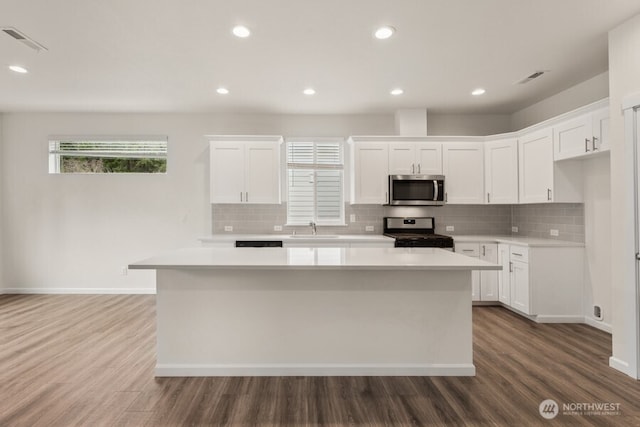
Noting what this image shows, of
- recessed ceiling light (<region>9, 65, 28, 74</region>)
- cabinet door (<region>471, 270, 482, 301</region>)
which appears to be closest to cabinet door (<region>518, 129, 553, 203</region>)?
cabinet door (<region>471, 270, 482, 301</region>)

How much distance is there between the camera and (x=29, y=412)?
2.06 metres

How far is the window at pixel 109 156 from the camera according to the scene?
5.09 metres

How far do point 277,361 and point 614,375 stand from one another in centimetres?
264

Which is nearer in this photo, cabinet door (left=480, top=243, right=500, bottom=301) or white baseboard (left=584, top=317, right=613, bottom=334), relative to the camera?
white baseboard (left=584, top=317, right=613, bottom=334)

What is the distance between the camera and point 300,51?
3.04m

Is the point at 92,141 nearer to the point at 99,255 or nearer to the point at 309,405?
the point at 99,255

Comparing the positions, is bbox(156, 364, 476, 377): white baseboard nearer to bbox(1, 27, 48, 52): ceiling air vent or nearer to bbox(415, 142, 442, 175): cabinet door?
bbox(415, 142, 442, 175): cabinet door

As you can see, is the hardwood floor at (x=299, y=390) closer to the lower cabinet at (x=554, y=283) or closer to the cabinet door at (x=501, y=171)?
the lower cabinet at (x=554, y=283)

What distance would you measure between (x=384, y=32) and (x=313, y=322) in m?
2.48

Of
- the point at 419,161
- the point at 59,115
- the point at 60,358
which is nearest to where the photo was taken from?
the point at 60,358

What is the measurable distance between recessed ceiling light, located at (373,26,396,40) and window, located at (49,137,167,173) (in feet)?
12.5

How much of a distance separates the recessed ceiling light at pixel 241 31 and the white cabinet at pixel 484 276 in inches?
141

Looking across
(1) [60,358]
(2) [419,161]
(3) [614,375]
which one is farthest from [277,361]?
(2) [419,161]

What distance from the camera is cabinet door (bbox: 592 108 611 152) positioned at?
3.05 m
